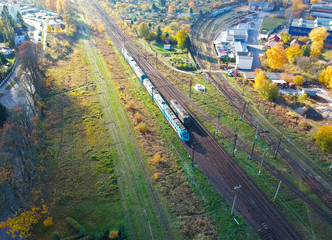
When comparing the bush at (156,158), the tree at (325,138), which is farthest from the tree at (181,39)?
the tree at (325,138)

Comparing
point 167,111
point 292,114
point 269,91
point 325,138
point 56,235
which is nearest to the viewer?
point 56,235

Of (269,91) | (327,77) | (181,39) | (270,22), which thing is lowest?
(269,91)

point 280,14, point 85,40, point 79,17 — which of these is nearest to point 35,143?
point 85,40

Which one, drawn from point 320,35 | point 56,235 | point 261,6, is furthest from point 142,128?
point 261,6

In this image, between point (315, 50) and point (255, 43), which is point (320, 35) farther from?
point (255, 43)

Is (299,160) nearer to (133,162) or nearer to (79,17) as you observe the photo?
(133,162)

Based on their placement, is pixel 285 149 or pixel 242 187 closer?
pixel 242 187
